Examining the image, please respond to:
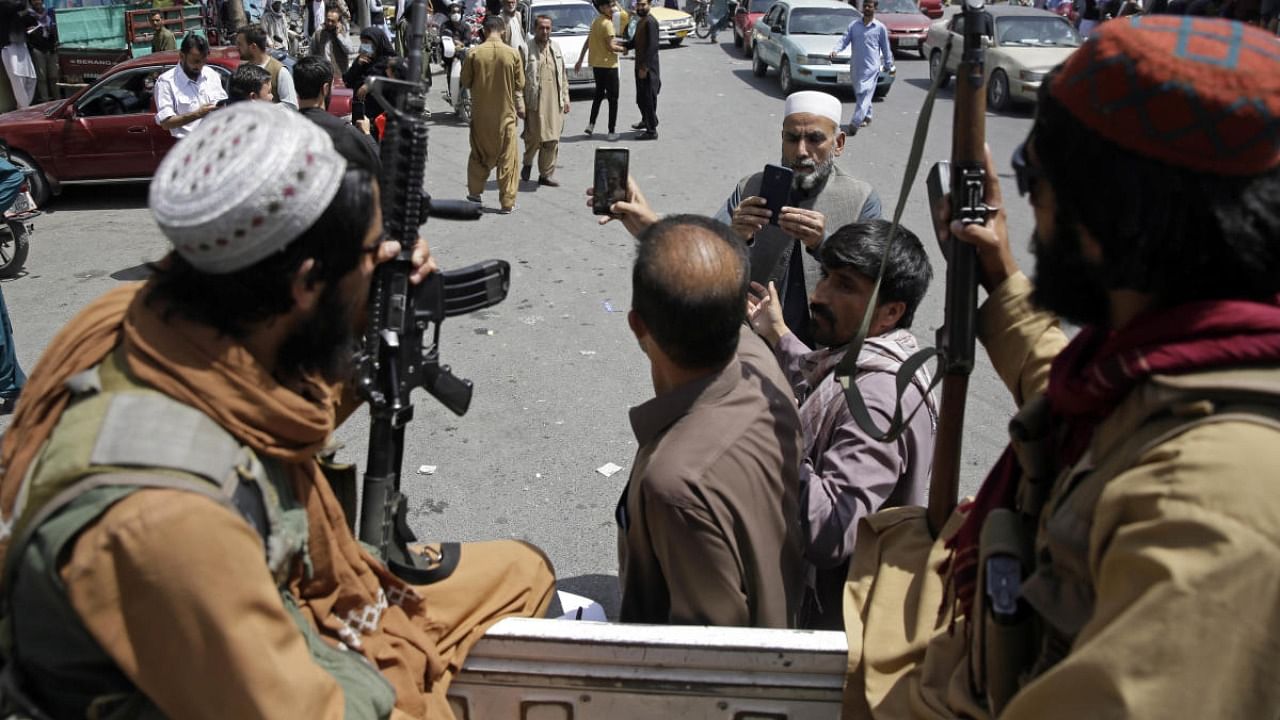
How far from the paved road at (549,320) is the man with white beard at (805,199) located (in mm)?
1425

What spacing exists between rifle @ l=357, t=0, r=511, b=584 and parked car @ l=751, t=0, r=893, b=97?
14.2m

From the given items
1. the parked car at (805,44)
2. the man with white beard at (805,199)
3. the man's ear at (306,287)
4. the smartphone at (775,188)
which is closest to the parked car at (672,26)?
the parked car at (805,44)

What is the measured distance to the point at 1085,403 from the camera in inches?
54.9

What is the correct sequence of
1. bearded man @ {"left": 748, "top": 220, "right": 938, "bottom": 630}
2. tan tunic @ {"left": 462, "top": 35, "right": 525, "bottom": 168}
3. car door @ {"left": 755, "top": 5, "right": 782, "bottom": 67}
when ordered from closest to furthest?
bearded man @ {"left": 748, "top": 220, "right": 938, "bottom": 630}
tan tunic @ {"left": 462, "top": 35, "right": 525, "bottom": 168}
car door @ {"left": 755, "top": 5, "right": 782, "bottom": 67}

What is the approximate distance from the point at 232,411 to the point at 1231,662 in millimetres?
1412

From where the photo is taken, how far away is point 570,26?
16797 mm

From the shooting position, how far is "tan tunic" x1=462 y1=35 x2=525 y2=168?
9.64 metres

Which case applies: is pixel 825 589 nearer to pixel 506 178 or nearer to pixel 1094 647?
pixel 1094 647

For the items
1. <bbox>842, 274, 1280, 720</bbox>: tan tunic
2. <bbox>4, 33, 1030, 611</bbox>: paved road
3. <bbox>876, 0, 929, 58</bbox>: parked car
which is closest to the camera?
→ <bbox>842, 274, 1280, 720</bbox>: tan tunic

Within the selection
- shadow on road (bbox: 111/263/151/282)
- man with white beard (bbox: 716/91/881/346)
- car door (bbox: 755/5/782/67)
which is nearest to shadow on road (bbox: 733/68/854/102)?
car door (bbox: 755/5/782/67)

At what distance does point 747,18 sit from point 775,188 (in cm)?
1895

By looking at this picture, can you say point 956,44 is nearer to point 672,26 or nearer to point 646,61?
point 646,61

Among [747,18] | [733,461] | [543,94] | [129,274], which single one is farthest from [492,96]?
[747,18]

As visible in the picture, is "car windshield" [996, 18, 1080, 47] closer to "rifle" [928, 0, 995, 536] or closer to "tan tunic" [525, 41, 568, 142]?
"tan tunic" [525, 41, 568, 142]
